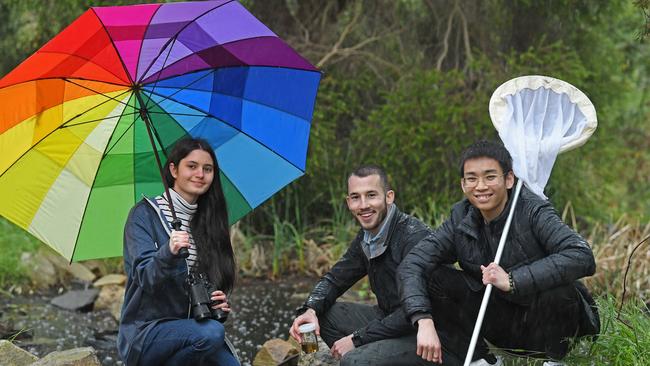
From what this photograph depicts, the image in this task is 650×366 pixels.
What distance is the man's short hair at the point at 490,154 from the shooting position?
13.1 ft

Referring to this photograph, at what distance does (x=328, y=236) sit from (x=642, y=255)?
2887 millimetres

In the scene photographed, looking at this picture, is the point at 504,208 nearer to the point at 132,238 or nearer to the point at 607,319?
the point at 607,319

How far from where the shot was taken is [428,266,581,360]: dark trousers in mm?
3926

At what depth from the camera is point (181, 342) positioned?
401 centimetres

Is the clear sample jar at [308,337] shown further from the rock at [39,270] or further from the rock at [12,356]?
the rock at [39,270]

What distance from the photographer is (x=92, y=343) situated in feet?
21.1

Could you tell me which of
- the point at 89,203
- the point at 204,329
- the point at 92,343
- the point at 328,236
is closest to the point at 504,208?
the point at 204,329

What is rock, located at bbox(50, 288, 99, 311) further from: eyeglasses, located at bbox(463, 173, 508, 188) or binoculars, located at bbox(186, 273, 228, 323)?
eyeglasses, located at bbox(463, 173, 508, 188)

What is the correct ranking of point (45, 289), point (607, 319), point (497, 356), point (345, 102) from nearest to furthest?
point (497, 356) < point (607, 319) < point (45, 289) < point (345, 102)

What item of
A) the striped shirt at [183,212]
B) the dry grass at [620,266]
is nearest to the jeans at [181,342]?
the striped shirt at [183,212]

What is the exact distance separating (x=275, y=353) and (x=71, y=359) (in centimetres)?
123

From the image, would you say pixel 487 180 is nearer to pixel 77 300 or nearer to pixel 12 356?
pixel 12 356

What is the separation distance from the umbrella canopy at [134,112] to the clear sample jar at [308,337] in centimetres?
71

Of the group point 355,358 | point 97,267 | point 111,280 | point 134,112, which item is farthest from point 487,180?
point 97,267
